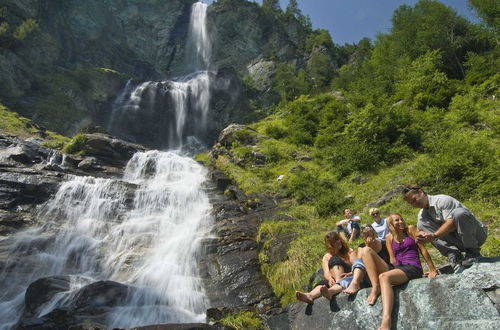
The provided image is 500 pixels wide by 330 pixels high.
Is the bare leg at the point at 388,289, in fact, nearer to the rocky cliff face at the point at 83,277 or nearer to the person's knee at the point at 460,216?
the person's knee at the point at 460,216

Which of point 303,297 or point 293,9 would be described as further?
point 293,9

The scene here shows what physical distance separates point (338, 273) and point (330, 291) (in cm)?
59

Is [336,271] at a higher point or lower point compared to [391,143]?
lower

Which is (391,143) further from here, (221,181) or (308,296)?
(308,296)

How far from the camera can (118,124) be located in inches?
1598

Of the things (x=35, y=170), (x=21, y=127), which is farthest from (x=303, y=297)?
(x=21, y=127)

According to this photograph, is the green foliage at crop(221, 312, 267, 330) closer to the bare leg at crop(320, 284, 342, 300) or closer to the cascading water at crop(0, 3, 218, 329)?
the cascading water at crop(0, 3, 218, 329)

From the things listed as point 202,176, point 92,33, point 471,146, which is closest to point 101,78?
point 92,33

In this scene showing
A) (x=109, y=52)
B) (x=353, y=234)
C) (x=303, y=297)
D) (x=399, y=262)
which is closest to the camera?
(x=399, y=262)

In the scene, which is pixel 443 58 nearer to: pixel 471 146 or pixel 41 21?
pixel 471 146

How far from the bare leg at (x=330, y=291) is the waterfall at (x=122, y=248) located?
4.76 meters

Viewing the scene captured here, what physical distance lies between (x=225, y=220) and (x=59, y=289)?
20.4ft

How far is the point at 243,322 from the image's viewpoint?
796 cm

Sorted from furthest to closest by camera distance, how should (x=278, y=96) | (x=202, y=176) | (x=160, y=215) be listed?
(x=278, y=96), (x=202, y=176), (x=160, y=215)
